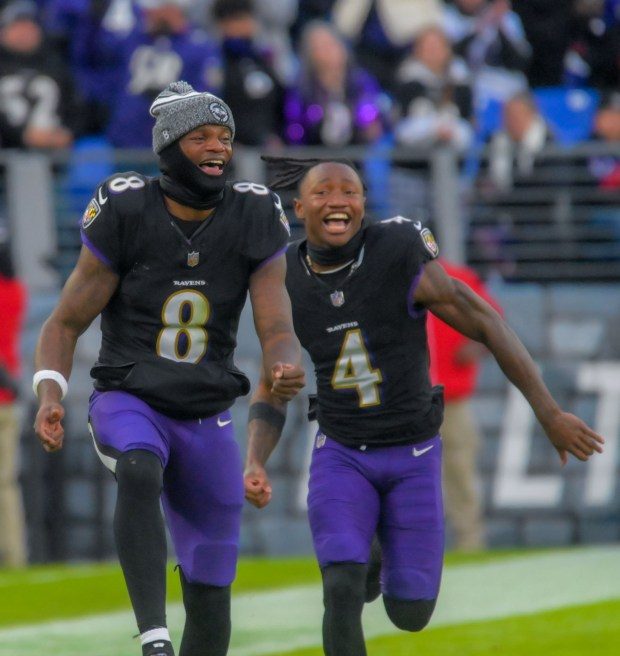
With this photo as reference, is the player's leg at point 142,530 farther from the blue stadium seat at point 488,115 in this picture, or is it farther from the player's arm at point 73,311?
the blue stadium seat at point 488,115

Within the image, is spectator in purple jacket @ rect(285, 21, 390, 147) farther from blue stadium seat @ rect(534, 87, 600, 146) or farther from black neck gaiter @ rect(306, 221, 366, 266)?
black neck gaiter @ rect(306, 221, 366, 266)

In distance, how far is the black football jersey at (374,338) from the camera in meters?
6.76

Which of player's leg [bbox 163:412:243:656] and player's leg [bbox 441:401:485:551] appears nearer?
player's leg [bbox 163:412:243:656]

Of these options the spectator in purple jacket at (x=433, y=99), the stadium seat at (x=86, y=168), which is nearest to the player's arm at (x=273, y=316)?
the stadium seat at (x=86, y=168)

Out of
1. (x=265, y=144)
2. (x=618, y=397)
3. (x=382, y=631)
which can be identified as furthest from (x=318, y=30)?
(x=382, y=631)

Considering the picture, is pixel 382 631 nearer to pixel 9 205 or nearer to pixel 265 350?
pixel 265 350

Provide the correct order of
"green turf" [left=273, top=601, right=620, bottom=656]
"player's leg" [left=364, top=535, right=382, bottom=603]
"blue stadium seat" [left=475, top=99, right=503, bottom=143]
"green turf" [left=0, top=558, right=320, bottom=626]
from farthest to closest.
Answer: "blue stadium seat" [left=475, top=99, right=503, bottom=143] → "green turf" [left=0, top=558, right=320, bottom=626] → "green turf" [left=273, top=601, right=620, bottom=656] → "player's leg" [left=364, top=535, right=382, bottom=603]

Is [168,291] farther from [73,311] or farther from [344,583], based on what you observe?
[344,583]

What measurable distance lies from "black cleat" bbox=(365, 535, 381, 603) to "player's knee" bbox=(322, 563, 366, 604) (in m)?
0.60

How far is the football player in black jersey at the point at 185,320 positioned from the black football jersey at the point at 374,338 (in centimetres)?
54

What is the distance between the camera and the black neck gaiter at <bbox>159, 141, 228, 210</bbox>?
6.11 m

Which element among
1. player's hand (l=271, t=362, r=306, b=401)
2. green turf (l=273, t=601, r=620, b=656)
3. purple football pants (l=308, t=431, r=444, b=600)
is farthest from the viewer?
green turf (l=273, t=601, r=620, b=656)

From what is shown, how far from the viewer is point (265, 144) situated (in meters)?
13.3

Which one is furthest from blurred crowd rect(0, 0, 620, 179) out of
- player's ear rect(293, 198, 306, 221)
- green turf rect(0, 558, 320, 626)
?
player's ear rect(293, 198, 306, 221)
